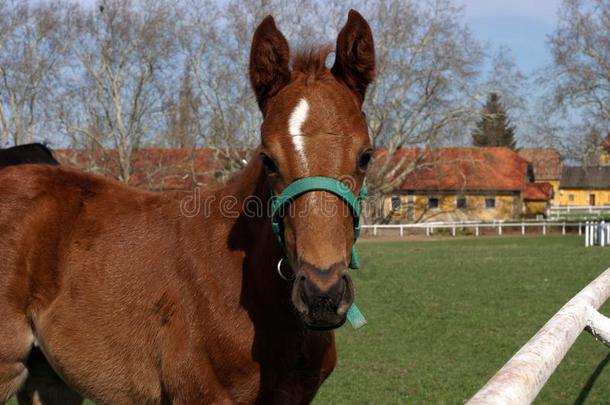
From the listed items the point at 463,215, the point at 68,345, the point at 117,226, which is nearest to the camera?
the point at 68,345

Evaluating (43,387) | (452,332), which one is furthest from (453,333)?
(43,387)

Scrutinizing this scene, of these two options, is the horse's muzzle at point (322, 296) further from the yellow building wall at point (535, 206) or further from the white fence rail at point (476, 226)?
the yellow building wall at point (535, 206)

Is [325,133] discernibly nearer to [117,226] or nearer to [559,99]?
[117,226]

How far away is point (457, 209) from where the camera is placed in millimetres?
55938

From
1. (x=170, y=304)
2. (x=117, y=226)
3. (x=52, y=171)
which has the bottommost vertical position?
(x=170, y=304)

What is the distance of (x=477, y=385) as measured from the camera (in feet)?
23.6

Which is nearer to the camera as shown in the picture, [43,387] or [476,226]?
[43,387]

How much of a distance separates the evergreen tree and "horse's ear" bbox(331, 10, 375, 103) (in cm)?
3872

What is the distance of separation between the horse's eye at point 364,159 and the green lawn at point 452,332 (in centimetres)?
428

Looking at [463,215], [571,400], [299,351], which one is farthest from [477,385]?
[463,215]

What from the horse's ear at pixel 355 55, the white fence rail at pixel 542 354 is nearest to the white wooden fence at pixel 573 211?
the white fence rail at pixel 542 354

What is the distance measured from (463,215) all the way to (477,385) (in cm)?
5058

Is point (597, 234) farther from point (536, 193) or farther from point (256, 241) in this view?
point (536, 193)

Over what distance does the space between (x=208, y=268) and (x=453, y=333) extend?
748 centimetres
